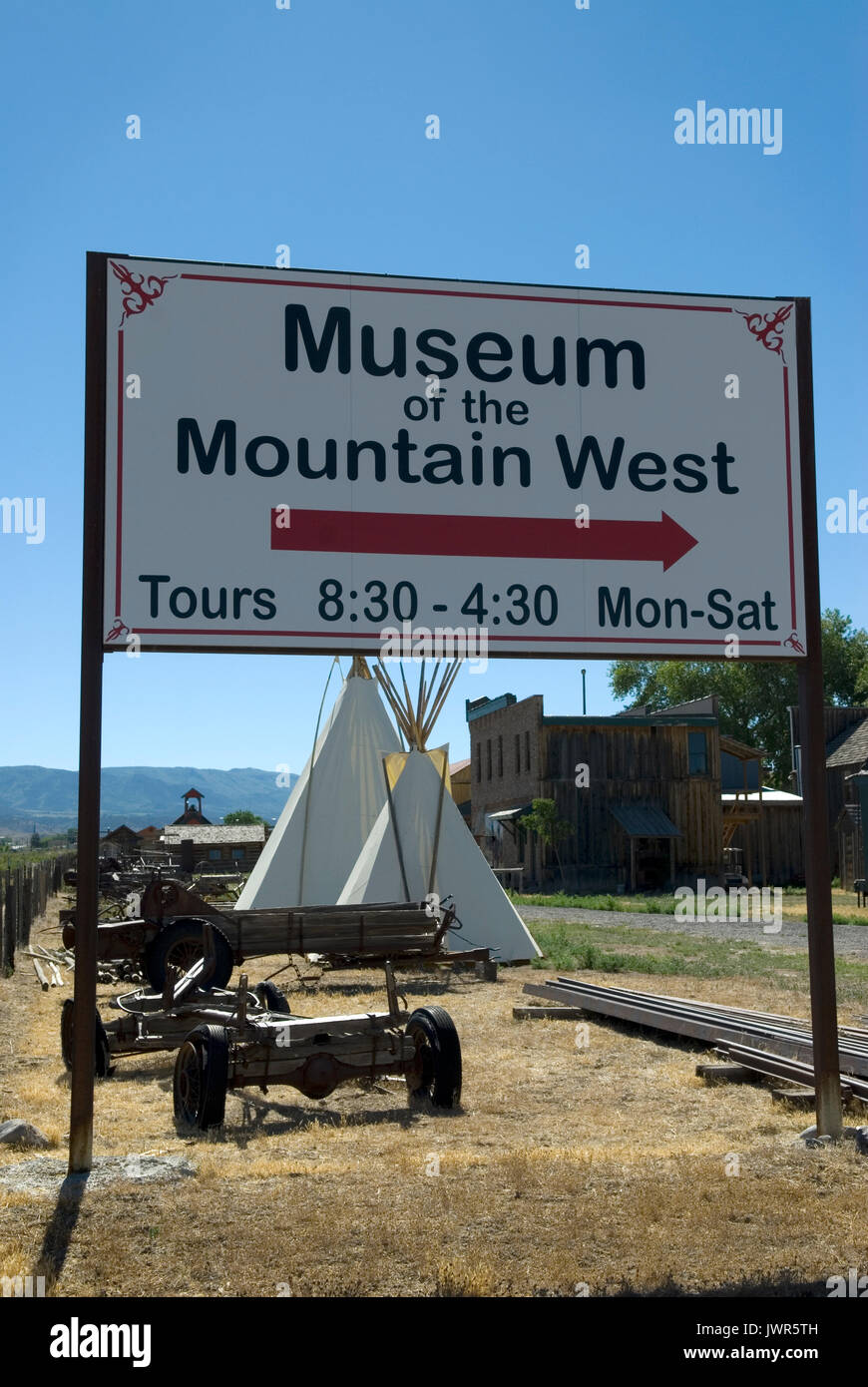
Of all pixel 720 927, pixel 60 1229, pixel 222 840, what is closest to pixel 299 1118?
pixel 60 1229

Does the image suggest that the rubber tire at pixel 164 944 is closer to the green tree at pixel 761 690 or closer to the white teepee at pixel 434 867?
the white teepee at pixel 434 867

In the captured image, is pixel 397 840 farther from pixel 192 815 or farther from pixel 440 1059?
pixel 192 815

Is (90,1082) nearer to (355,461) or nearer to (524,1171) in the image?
(524,1171)

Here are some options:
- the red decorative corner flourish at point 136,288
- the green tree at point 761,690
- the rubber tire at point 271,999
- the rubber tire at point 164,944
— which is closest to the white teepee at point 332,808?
the rubber tire at point 164,944

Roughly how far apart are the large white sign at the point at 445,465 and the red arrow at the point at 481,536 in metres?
0.01

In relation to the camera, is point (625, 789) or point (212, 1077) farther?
point (625, 789)

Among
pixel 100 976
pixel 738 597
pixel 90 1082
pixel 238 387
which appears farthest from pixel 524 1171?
pixel 100 976

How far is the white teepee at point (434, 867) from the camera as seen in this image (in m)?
18.2

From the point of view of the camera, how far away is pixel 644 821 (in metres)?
44.0

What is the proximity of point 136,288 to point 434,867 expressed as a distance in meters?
12.2

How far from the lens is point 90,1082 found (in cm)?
667

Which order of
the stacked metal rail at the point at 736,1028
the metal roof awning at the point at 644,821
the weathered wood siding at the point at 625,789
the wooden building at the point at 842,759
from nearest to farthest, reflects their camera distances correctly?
the stacked metal rail at the point at 736,1028, the metal roof awning at the point at 644,821, the wooden building at the point at 842,759, the weathered wood siding at the point at 625,789

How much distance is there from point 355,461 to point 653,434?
2021 millimetres
